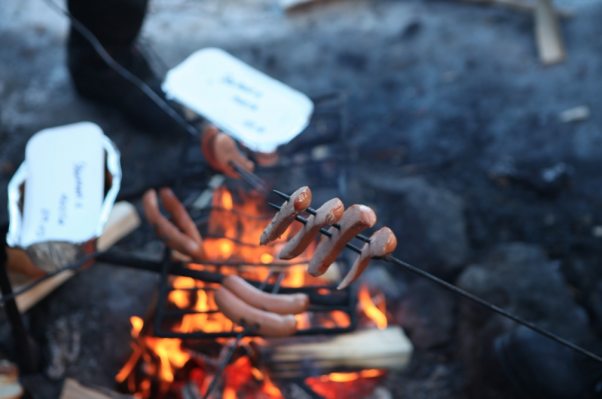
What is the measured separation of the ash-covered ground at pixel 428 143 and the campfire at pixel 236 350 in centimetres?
17

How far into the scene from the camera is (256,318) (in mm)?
2205

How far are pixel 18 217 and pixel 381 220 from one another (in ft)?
6.43

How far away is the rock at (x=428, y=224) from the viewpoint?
3.28 metres

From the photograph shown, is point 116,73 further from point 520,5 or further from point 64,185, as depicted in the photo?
point 520,5

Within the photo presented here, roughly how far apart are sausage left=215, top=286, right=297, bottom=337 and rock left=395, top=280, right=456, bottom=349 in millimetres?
1052

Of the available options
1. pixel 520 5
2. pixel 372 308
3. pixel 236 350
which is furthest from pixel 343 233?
pixel 520 5

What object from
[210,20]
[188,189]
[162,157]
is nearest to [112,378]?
[188,189]

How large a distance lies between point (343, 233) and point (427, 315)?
1669 millimetres

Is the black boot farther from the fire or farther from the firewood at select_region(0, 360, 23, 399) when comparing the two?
the firewood at select_region(0, 360, 23, 399)

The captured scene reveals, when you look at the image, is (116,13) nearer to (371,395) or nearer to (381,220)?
(381,220)

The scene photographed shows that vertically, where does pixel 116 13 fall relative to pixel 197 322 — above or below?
above

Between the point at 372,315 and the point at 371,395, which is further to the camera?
the point at 372,315

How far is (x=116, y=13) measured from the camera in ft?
11.3

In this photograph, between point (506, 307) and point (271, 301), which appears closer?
point (271, 301)
